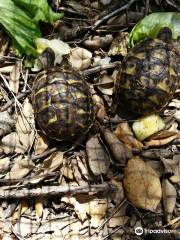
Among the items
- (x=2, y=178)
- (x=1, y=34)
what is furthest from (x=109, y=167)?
(x=1, y=34)

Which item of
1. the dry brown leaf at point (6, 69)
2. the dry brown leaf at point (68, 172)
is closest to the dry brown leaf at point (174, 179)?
the dry brown leaf at point (68, 172)

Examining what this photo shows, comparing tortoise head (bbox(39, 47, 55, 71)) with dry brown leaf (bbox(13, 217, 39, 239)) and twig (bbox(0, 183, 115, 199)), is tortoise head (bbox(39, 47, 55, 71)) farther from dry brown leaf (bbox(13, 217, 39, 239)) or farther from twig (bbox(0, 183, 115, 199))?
dry brown leaf (bbox(13, 217, 39, 239))

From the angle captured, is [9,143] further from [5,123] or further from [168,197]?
[168,197]

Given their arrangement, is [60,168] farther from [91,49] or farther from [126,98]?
[91,49]

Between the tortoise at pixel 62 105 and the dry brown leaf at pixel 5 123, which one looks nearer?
the tortoise at pixel 62 105

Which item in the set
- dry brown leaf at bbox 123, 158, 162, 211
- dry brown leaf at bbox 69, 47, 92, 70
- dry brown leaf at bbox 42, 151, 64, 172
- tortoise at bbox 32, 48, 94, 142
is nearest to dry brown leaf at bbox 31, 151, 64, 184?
dry brown leaf at bbox 42, 151, 64, 172

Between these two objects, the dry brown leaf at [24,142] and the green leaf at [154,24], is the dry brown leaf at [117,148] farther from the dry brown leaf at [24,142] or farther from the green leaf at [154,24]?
the green leaf at [154,24]
